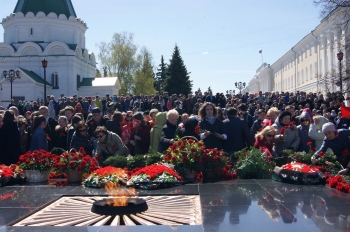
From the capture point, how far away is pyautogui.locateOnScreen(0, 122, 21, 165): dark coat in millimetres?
9641

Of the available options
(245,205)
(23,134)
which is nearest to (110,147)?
(23,134)

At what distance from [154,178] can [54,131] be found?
A: 4.09 metres

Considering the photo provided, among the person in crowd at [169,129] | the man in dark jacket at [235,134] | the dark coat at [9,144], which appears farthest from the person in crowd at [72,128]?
the man in dark jacket at [235,134]

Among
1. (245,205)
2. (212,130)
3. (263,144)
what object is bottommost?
(245,205)

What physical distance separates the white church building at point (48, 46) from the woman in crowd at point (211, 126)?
1847 inches

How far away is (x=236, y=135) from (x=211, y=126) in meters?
0.77

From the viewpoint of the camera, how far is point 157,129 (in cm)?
1040

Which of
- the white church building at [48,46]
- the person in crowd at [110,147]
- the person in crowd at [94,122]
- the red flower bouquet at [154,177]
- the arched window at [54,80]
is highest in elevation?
the white church building at [48,46]

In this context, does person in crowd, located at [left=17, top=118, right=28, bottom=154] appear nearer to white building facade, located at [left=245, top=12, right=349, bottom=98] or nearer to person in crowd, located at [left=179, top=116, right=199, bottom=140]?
person in crowd, located at [left=179, top=116, right=199, bottom=140]

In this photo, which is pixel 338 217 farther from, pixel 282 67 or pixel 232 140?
pixel 282 67

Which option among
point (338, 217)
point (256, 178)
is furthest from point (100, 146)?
point (338, 217)

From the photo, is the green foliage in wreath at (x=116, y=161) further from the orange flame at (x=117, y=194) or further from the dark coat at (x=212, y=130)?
the dark coat at (x=212, y=130)

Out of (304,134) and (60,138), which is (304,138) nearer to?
(304,134)

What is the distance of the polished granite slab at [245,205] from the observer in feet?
18.3
